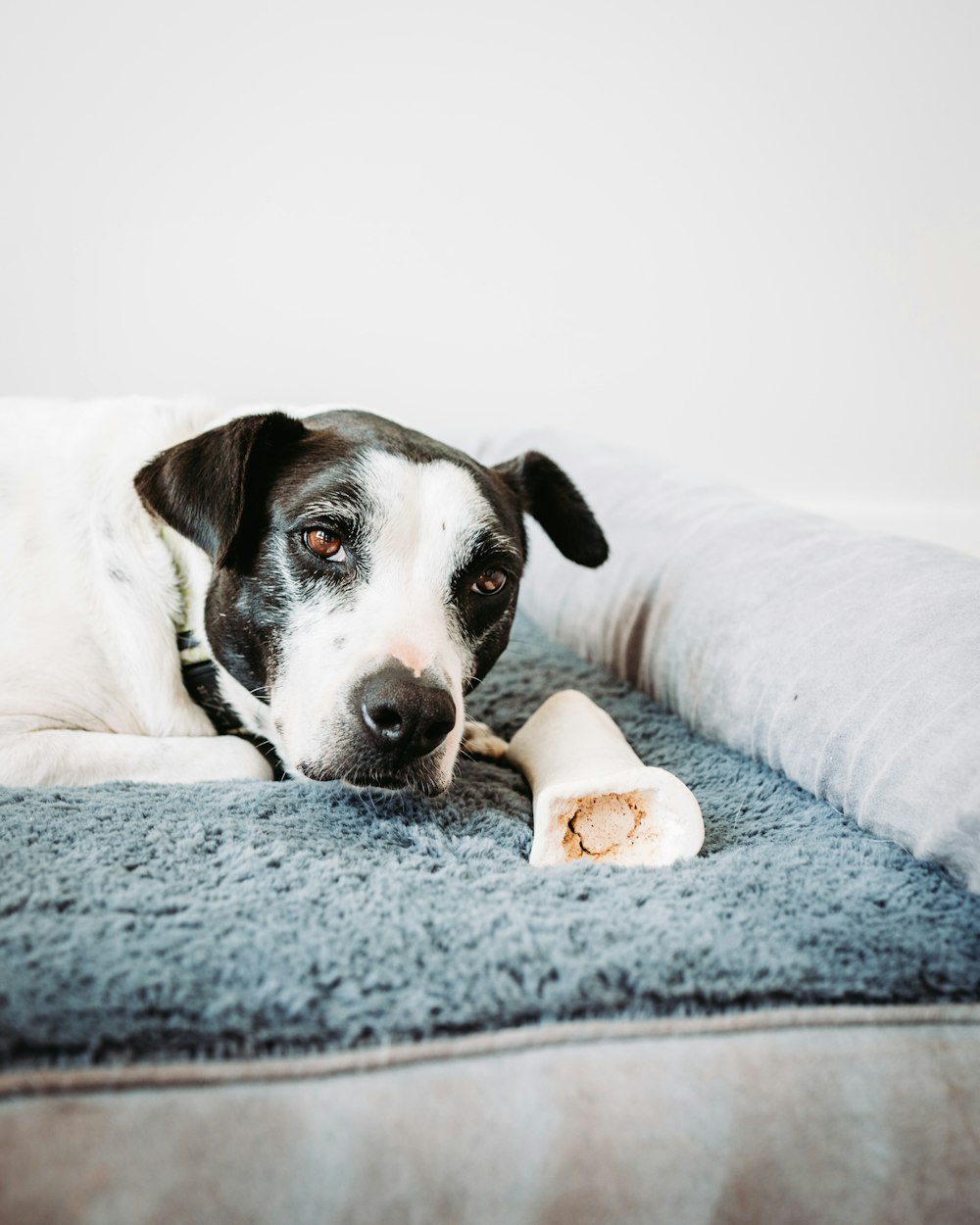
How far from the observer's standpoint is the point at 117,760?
1.72 metres

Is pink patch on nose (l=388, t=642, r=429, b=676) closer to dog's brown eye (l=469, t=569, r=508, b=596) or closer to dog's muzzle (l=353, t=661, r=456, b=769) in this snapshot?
dog's muzzle (l=353, t=661, r=456, b=769)

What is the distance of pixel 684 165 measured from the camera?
4.39 metres

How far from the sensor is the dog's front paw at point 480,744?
2.01 meters

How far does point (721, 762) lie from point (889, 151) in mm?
3825

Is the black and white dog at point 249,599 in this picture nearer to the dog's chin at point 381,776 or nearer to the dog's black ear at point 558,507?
the dog's chin at point 381,776

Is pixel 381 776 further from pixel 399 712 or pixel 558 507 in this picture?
pixel 558 507

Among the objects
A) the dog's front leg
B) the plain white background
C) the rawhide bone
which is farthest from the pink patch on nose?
the plain white background

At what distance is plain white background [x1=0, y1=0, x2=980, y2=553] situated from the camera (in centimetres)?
385

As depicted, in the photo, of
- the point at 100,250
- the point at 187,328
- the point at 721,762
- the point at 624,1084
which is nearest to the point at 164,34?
the point at 100,250

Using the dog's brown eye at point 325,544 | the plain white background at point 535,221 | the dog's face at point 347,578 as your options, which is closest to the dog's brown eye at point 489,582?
the dog's face at point 347,578

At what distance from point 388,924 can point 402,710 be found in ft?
1.35

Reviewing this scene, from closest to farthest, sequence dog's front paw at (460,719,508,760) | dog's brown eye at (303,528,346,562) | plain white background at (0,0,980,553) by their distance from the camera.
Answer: dog's brown eye at (303,528,346,562), dog's front paw at (460,719,508,760), plain white background at (0,0,980,553)

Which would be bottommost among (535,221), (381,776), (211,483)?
(381,776)

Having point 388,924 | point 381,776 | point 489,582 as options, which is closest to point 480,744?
point 489,582
